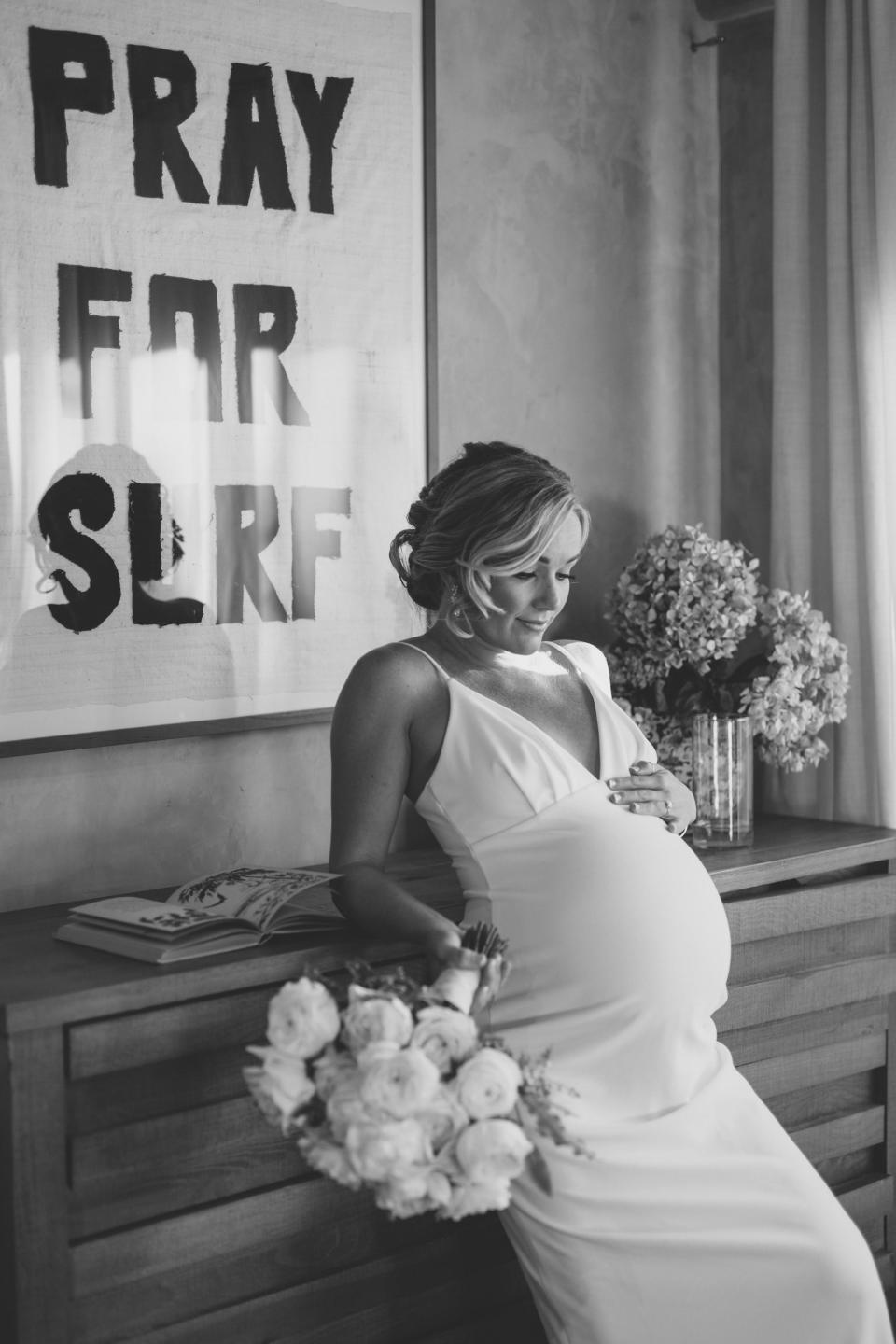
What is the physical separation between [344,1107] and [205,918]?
487mm

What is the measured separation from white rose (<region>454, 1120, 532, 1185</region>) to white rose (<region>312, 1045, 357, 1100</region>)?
0.47 ft

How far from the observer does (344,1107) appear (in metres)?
1.60

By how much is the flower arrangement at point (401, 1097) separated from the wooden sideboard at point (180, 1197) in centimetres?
26

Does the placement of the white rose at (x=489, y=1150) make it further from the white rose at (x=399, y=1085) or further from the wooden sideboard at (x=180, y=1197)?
the wooden sideboard at (x=180, y=1197)

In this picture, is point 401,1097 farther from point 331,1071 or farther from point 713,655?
point 713,655

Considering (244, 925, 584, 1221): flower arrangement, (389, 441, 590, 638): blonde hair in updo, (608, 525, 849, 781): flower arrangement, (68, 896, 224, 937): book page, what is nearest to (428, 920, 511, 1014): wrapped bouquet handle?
(244, 925, 584, 1221): flower arrangement

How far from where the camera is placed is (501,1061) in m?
1.63

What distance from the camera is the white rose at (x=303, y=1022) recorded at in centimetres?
165

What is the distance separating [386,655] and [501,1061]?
0.74 m

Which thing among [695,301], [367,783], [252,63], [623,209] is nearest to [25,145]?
[252,63]

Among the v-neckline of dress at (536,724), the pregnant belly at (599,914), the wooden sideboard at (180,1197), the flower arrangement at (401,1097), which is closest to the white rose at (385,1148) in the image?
the flower arrangement at (401,1097)

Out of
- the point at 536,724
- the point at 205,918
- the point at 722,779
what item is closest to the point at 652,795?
the point at 536,724

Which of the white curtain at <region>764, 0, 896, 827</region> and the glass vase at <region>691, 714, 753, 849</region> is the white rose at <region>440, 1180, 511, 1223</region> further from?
the white curtain at <region>764, 0, 896, 827</region>

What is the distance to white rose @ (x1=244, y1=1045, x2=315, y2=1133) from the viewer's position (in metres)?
1.64
